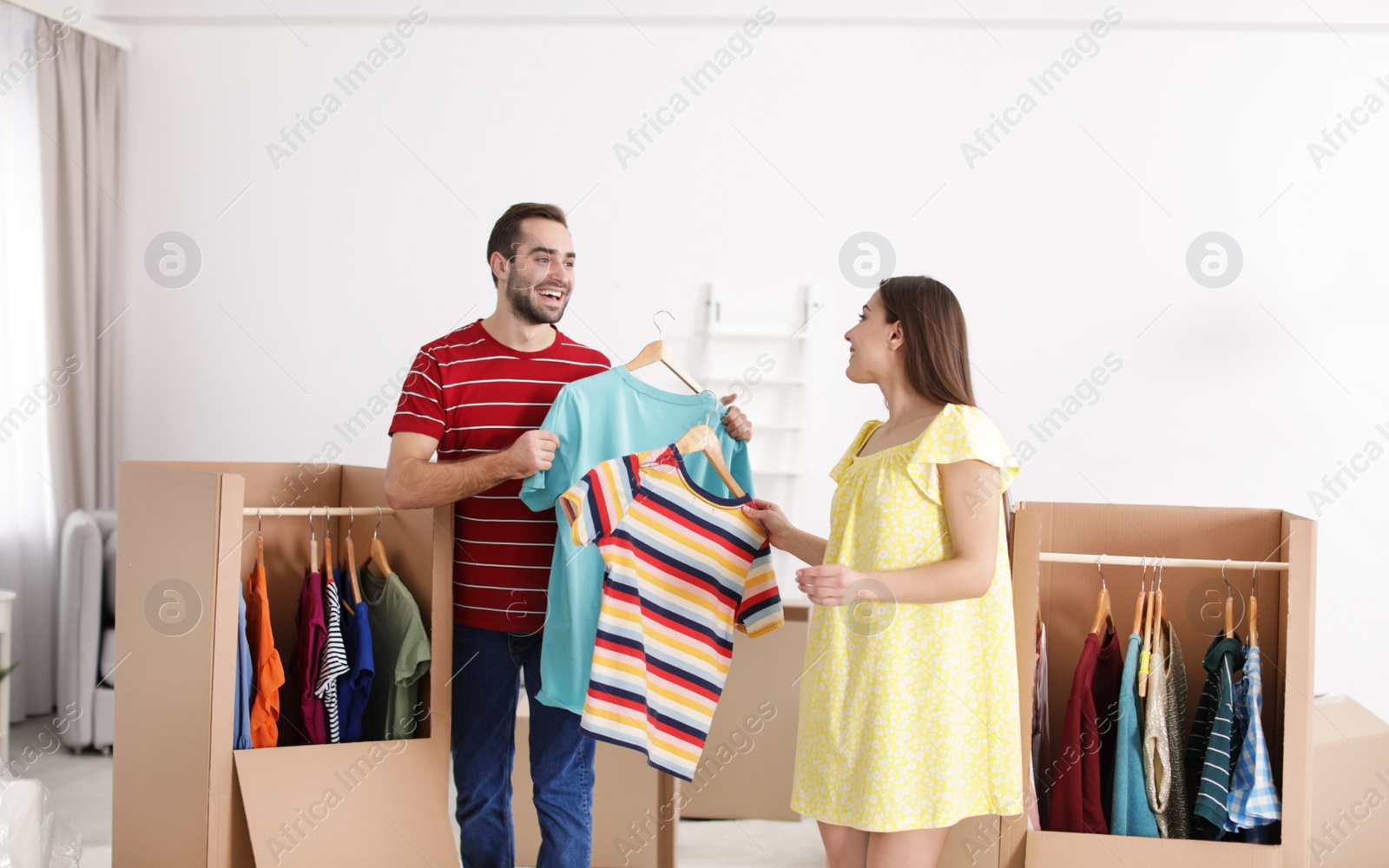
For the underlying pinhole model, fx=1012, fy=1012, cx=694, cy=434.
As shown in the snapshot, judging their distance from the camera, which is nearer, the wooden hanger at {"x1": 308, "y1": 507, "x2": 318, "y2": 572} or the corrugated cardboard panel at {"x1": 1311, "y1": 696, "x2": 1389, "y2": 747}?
the wooden hanger at {"x1": 308, "y1": 507, "x2": 318, "y2": 572}

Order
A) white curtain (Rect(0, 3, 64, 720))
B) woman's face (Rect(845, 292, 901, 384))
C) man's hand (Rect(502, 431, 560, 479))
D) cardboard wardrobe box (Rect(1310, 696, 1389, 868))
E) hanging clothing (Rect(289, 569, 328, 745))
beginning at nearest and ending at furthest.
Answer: woman's face (Rect(845, 292, 901, 384)) < man's hand (Rect(502, 431, 560, 479)) < hanging clothing (Rect(289, 569, 328, 745)) < cardboard wardrobe box (Rect(1310, 696, 1389, 868)) < white curtain (Rect(0, 3, 64, 720))

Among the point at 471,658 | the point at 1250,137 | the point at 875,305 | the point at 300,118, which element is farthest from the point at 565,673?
the point at 1250,137

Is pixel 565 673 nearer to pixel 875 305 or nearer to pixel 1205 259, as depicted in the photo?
pixel 875 305

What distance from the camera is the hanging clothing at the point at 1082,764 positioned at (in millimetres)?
2061

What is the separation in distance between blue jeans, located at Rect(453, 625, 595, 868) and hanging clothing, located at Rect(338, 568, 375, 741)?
283 millimetres

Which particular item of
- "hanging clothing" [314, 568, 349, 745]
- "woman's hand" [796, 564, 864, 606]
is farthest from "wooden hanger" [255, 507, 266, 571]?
"woman's hand" [796, 564, 864, 606]

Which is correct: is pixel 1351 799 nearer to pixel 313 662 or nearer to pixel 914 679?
pixel 914 679

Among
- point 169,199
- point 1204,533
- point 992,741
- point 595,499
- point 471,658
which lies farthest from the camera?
point 169,199

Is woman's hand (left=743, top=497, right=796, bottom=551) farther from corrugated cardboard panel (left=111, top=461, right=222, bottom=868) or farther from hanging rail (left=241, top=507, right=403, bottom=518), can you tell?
corrugated cardboard panel (left=111, top=461, right=222, bottom=868)

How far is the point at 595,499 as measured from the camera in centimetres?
182

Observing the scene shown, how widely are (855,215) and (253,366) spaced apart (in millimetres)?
2318

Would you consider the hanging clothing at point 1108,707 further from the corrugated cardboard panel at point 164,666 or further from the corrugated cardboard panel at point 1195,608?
the corrugated cardboard panel at point 164,666

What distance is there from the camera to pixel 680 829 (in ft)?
9.47

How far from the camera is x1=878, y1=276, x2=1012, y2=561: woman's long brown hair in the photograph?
154 centimetres
